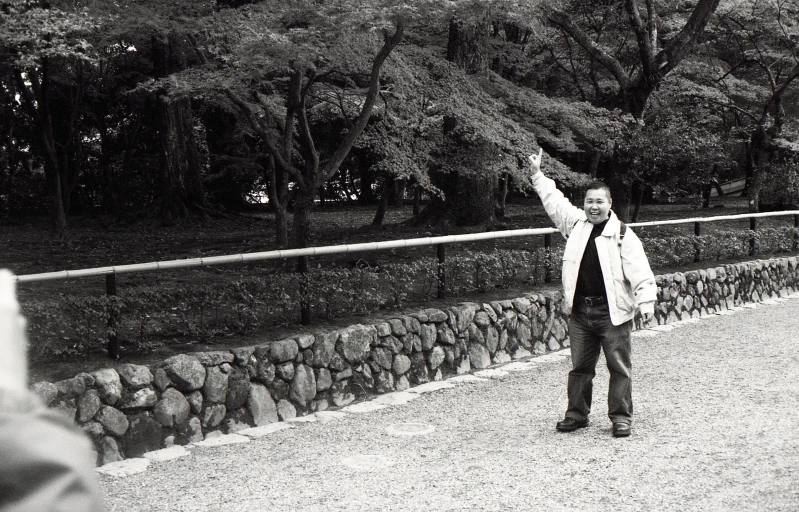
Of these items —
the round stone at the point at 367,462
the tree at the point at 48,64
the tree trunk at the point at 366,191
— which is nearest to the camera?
the round stone at the point at 367,462

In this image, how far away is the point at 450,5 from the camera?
7773 millimetres

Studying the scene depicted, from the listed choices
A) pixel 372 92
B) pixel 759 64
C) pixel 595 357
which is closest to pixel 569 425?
pixel 595 357

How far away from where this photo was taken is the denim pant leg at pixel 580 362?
5.95 meters

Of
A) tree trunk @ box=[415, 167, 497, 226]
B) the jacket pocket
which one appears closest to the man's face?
the jacket pocket

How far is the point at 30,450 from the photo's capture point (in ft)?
2.16

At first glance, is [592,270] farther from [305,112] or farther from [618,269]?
[305,112]

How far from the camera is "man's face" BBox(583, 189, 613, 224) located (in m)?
Answer: 5.73

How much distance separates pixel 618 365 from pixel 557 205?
1.25m

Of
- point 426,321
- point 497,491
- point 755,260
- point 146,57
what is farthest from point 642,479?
point 146,57

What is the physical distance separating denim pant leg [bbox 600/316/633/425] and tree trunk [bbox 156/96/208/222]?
1425cm

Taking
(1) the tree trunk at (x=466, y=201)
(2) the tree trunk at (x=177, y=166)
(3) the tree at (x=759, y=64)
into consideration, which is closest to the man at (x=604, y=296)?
(1) the tree trunk at (x=466, y=201)

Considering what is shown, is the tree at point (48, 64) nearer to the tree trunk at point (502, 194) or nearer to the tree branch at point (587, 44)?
the tree branch at point (587, 44)

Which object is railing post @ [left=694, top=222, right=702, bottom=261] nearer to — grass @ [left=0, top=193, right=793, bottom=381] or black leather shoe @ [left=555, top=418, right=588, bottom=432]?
grass @ [left=0, top=193, right=793, bottom=381]

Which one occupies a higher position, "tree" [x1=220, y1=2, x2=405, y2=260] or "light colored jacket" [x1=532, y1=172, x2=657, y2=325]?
"tree" [x1=220, y1=2, x2=405, y2=260]
